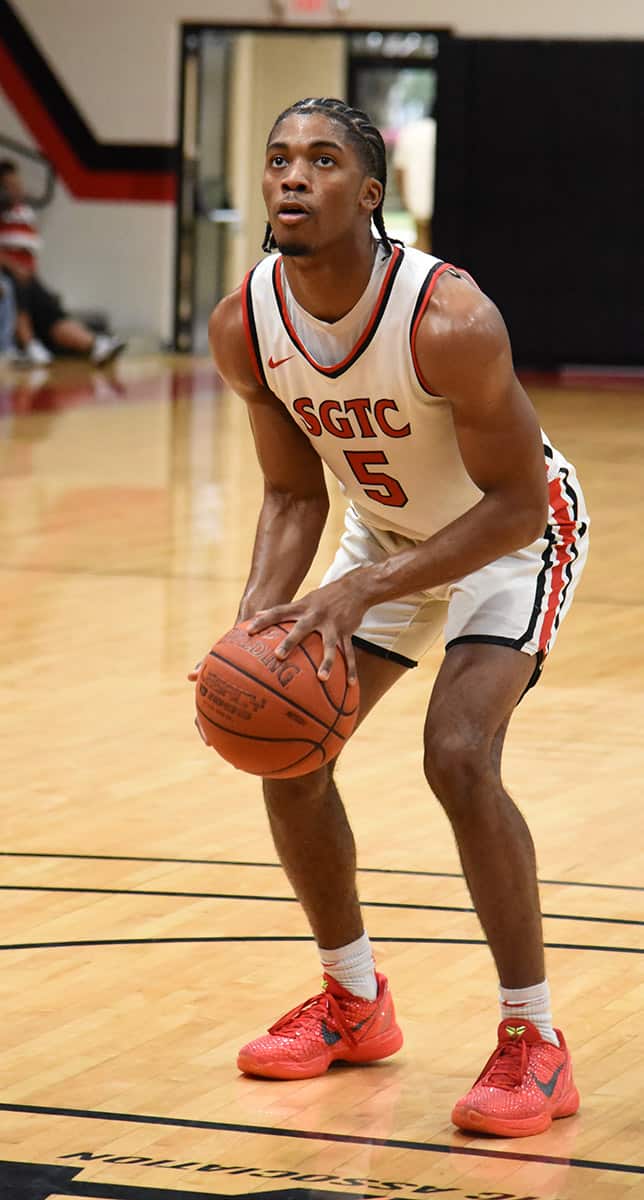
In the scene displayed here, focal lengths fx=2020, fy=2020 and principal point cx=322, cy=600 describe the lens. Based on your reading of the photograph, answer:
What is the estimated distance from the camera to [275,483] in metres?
3.44

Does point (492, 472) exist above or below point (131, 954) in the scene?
above

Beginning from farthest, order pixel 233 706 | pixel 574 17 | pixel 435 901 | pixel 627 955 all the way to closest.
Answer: pixel 574 17 → pixel 435 901 → pixel 627 955 → pixel 233 706

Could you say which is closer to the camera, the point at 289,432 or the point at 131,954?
the point at 289,432

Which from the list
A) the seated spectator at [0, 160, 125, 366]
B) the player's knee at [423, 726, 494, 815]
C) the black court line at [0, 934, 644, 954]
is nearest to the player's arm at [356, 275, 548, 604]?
the player's knee at [423, 726, 494, 815]

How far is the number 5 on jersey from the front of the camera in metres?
3.20

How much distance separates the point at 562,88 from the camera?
17906 mm

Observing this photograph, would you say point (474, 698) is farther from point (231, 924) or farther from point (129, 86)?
point (129, 86)

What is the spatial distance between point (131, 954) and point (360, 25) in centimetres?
1572

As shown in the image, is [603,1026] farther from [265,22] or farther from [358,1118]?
[265,22]

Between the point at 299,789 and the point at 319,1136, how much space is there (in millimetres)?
550

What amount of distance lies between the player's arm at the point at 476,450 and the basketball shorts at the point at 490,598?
134 millimetres

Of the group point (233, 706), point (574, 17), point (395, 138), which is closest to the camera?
point (233, 706)

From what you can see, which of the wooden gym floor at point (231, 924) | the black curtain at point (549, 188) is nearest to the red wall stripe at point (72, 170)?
the black curtain at point (549, 188)

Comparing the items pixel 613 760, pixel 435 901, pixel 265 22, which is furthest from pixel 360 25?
pixel 435 901
